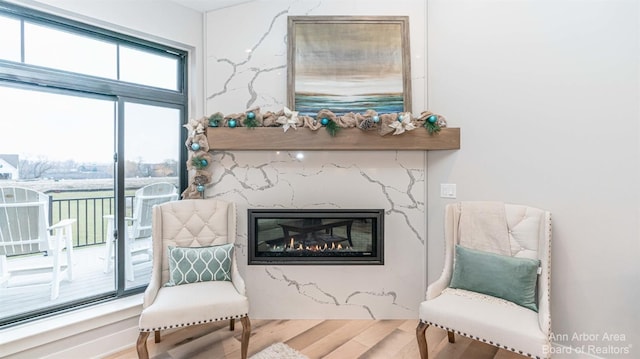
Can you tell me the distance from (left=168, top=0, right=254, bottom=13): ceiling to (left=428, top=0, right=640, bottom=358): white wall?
1.75 m

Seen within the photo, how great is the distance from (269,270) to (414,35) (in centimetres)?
236

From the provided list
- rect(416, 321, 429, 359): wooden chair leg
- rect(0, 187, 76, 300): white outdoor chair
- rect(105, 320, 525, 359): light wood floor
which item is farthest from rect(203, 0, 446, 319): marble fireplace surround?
rect(0, 187, 76, 300): white outdoor chair

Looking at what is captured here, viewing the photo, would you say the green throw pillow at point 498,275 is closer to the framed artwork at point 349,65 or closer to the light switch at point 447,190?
the light switch at point 447,190

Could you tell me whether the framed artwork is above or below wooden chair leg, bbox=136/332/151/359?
above

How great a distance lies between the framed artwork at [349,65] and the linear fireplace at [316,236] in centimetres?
86

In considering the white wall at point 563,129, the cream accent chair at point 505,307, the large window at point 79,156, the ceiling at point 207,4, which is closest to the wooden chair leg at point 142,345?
the large window at point 79,156

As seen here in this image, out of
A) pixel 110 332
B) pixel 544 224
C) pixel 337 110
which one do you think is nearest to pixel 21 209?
pixel 110 332

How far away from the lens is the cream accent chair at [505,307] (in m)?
1.61

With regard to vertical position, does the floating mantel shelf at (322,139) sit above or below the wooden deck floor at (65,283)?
above

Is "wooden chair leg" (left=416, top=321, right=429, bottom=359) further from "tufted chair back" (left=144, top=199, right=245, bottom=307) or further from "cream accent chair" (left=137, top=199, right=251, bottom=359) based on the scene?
"tufted chair back" (left=144, top=199, right=245, bottom=307)

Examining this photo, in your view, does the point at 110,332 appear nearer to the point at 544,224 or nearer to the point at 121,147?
the point at 121,147

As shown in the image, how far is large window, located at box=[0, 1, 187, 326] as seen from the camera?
6.53 ft

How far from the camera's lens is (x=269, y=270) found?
2.65 meters

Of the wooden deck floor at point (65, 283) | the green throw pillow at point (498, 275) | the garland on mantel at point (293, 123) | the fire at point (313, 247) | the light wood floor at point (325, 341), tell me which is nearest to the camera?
the green throw pillow at point (498, 275)
